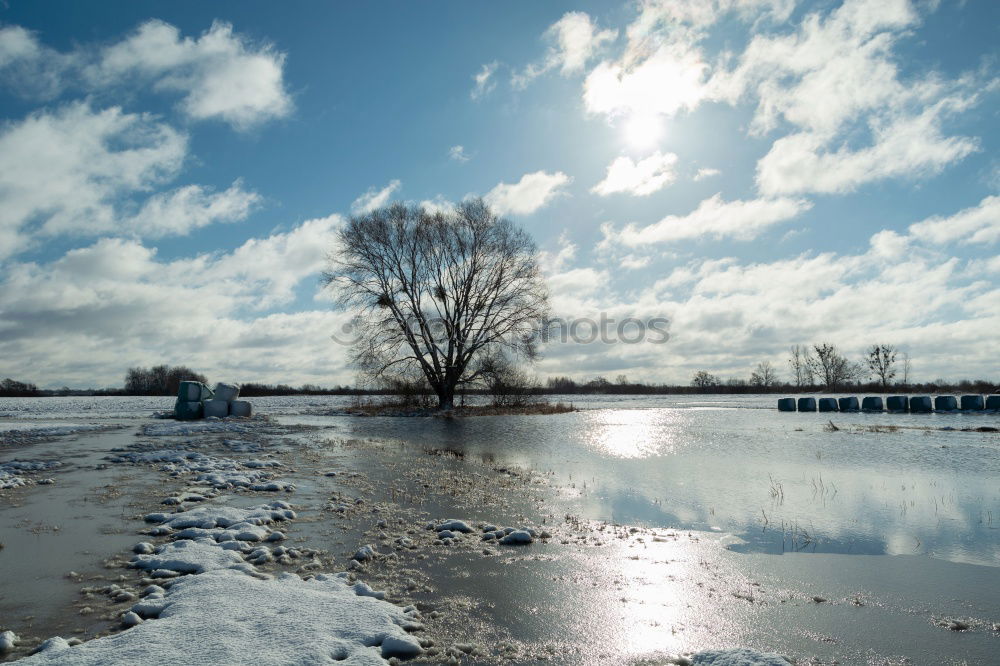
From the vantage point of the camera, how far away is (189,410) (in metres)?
26.0

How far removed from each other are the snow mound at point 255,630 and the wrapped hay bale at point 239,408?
25259mm

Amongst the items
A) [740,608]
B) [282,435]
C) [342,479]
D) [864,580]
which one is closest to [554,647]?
[740,608]

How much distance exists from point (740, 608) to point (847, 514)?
4.28 metres

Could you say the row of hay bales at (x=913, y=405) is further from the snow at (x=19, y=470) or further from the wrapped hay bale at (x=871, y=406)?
the snow at (x=19, y=470)

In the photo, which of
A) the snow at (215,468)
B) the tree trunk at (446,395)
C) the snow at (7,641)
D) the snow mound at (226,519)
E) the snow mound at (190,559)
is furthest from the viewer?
the tree trunk at (446,395)

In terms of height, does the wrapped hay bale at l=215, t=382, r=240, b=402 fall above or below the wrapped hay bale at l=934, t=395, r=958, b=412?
above

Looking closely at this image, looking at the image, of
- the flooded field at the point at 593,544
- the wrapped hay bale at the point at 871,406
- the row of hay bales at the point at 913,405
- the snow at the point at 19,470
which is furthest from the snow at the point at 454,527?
the wrapped hay bale at the point at 871,406

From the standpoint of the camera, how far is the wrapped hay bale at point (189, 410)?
26.0 metres

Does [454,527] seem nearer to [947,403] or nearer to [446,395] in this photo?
[446,395]

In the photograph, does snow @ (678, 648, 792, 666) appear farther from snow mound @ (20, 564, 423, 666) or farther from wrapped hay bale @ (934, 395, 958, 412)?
wrapped hay bale @ (934, 395, 958, 412)

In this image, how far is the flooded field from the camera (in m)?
3.67

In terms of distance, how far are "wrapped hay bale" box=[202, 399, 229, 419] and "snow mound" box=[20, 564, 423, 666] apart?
2479cm

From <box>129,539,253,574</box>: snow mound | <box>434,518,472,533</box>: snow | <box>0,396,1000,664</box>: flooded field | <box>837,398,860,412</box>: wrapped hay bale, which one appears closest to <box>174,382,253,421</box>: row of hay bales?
<box>0,396,1000,664</box>: flooded field

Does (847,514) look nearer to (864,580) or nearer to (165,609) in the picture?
(864,580)
